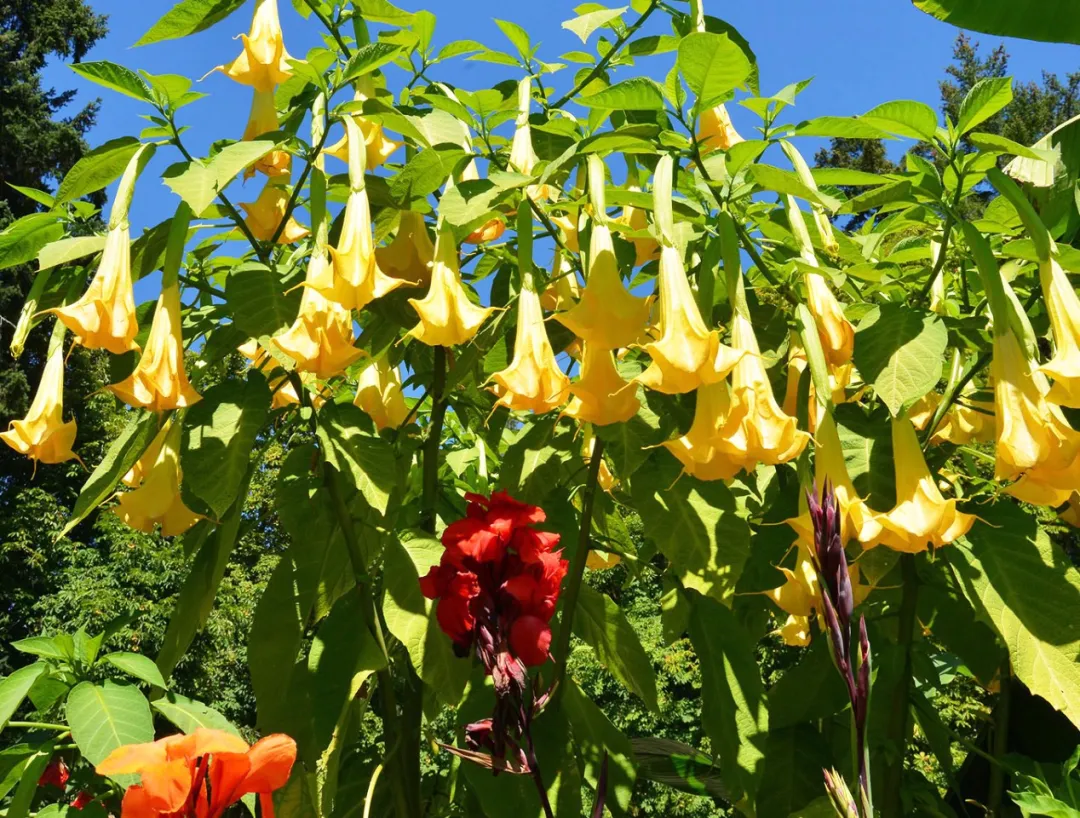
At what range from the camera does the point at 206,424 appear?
115 centimetres

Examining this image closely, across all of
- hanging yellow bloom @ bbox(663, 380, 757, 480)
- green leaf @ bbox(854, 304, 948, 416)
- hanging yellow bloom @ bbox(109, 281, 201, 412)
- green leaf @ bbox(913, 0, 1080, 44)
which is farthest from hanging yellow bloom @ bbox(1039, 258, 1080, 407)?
hanging yellow bloom @ bbox(109, 281, 201, 412)

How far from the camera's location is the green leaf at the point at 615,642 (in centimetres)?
124

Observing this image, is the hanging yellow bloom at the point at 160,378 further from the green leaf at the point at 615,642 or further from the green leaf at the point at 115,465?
the green leaf at the point at 615,642

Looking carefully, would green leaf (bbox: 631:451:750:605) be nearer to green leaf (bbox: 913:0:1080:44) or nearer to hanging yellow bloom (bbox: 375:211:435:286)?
hanging yellow bloom (bbox: 375:211:435:286)

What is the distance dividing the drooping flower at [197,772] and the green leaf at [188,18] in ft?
3.27

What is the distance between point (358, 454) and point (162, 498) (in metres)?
0.27

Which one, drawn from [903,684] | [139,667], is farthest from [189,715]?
[903,684]

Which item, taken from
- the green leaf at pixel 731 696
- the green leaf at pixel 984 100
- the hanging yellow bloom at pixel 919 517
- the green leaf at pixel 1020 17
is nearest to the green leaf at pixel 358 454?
the green leaf at pixel 731 696

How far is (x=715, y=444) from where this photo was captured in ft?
3.23

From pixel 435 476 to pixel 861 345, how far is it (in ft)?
1.99

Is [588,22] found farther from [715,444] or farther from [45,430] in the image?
[45,430]

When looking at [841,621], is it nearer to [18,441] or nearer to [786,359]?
[786,359]

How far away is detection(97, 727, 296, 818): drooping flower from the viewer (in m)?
0.54

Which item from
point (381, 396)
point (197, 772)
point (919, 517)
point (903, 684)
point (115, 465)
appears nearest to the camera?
point (197, 772)
